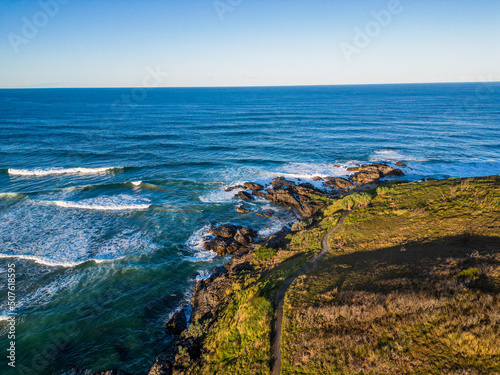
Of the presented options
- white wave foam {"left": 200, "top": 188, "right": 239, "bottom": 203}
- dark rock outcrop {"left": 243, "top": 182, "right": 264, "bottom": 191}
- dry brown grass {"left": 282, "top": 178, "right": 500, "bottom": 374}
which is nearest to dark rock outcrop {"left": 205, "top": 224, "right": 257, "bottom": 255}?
white wave foam {"left": 200, "top": 188, "right": 239, "bottom": 203}

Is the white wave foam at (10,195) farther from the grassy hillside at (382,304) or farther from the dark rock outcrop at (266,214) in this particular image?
the grassy hillside at (382,304)

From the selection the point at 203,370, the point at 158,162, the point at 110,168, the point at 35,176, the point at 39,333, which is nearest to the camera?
the point at 203,370

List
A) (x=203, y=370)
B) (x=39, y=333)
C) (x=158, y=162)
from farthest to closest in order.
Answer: (x=158, y=162) → (x=39, y=333) → (x=203, y=370)

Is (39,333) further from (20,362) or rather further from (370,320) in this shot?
(370,320)

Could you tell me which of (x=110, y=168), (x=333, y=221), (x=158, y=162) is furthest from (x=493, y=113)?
(x=110, y=168)

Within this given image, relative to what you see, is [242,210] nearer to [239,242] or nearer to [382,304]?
[239,242]

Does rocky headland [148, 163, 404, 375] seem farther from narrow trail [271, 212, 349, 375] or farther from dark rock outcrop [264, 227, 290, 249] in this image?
narrow trail [271, 212, 349, 375]

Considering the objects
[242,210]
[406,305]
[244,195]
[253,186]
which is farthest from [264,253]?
[253,186]
